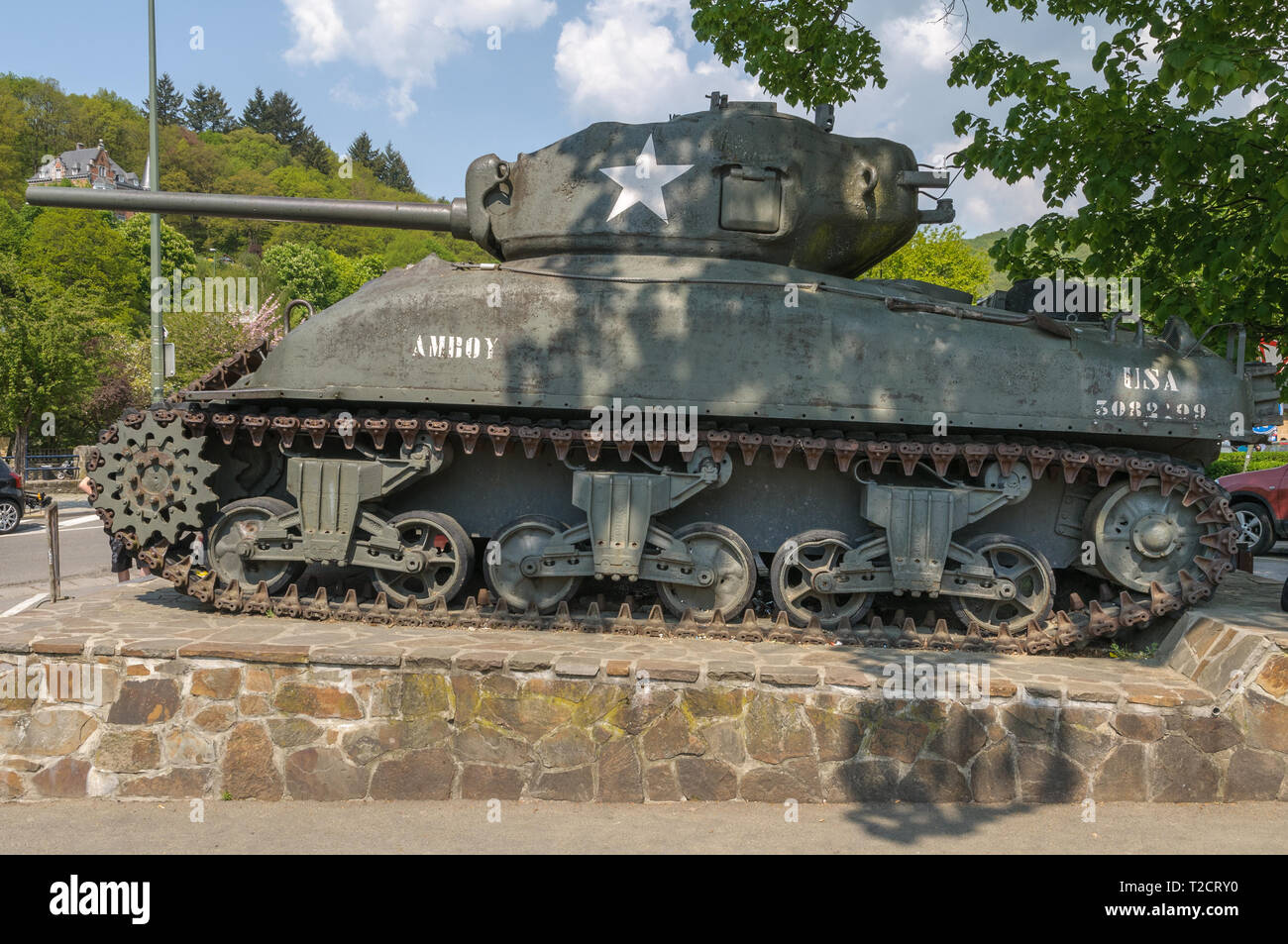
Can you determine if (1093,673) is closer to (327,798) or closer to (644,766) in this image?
(644,766)

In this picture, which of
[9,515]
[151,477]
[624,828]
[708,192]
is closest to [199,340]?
[9,515]

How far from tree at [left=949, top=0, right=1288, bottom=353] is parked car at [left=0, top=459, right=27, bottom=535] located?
2146cm

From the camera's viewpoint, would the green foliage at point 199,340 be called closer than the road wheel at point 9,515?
No

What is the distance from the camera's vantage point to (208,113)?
14250 centimetres

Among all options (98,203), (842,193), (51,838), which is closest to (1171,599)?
(842,193)

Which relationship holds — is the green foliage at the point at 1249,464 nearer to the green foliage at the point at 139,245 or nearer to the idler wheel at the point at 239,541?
the idler wheel at the point at 239,541

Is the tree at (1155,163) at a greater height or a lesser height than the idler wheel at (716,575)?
greater

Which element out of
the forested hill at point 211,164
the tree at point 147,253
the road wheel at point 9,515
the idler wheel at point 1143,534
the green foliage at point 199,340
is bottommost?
the road wheel at point 9,515

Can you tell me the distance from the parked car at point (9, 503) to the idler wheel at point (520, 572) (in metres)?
18.8

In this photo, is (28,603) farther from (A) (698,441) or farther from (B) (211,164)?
(B) (211,164)

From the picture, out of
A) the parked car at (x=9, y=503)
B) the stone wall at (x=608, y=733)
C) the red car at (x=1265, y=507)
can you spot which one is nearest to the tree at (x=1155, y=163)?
the stone wall at (x=608, y=733)

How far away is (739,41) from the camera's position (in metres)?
16.9

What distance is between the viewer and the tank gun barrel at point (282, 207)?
1056 cm

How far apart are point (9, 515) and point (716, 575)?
20660 millimetres
